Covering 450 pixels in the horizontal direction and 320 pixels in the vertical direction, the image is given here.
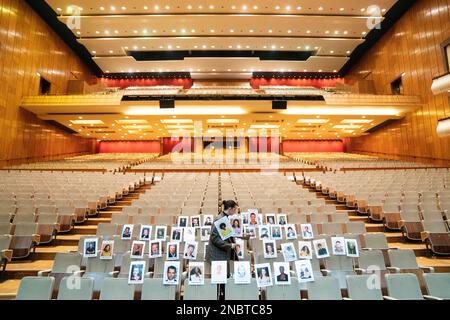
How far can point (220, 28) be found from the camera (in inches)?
506

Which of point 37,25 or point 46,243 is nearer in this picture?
point 46,243

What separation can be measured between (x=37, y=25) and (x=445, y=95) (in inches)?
656

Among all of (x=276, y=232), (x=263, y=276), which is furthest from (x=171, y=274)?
(x=276, y=232)

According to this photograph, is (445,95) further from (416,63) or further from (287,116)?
Answer: (287,116)

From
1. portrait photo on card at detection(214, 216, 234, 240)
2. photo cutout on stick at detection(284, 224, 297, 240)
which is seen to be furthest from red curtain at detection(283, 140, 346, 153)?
portrait photo on card at detection(214, 216, 234, 240)

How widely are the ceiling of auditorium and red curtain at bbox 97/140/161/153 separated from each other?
19.0 feet

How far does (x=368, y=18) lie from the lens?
1223 cm

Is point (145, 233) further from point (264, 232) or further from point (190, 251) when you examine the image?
point (264, 232)

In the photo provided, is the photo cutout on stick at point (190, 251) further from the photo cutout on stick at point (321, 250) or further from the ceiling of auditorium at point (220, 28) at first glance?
the ceiling of auditorium at point (220, 28)

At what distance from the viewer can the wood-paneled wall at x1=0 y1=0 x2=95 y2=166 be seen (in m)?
10.5
